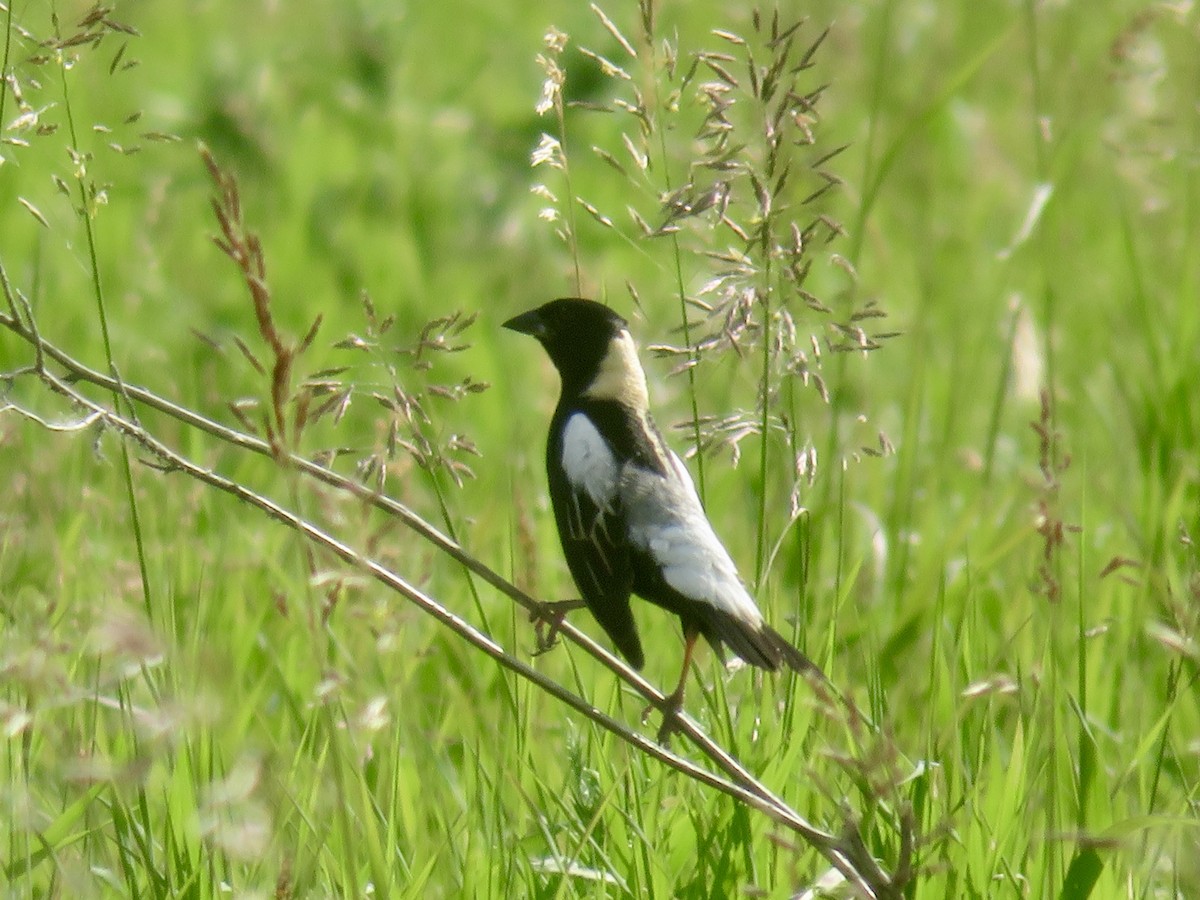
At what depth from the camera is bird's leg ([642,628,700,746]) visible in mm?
2344

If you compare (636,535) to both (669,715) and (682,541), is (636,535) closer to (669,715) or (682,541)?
(682,541)

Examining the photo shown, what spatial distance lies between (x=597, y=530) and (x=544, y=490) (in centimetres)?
174

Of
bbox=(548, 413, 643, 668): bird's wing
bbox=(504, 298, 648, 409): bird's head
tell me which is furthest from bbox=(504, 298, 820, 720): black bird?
bbox=(504, 298, 648, 409): bird's head

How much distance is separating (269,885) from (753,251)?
1123mm

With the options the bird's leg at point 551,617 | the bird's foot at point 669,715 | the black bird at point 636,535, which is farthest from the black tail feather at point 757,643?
the bird's leg at point 551,617

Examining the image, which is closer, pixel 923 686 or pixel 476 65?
pixel 923 686

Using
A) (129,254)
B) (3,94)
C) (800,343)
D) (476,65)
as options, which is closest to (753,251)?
(800,343)

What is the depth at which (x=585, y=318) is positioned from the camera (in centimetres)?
332

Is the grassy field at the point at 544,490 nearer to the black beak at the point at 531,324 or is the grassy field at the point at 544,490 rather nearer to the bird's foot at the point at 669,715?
the bird's foot at the point at 669,715

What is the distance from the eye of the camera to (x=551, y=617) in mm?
2428

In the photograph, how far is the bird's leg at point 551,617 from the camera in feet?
7.89

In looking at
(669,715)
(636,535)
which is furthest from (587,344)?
(669,715)

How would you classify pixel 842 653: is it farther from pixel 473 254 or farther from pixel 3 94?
pixel 473 254

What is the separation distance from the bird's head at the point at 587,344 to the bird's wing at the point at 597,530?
14.7 inches
